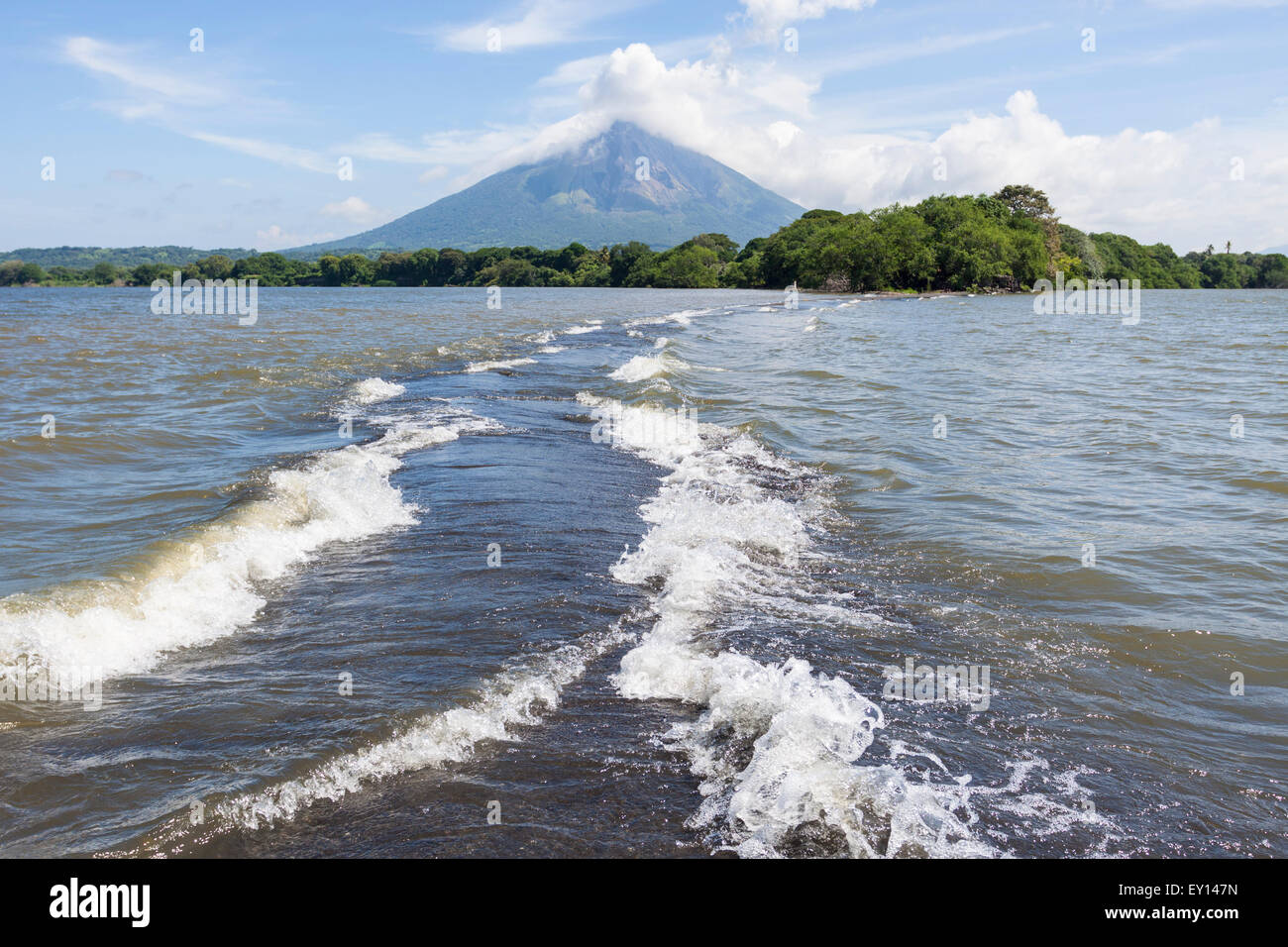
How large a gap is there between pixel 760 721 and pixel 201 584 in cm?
504

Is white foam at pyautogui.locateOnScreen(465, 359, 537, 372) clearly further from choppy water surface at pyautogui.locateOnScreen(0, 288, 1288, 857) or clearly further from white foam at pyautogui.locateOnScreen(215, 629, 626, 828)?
white foam at pyautogui.locateOnScreen(215, 629, 626, 828)

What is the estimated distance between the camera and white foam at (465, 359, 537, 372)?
2234cm

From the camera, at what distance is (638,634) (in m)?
5.95

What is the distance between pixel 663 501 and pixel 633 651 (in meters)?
4.30

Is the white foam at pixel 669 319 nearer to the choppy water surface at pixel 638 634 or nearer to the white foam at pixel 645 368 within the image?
the white foam at pixel 645 368

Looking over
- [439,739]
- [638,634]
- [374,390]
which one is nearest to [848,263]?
[374,390]

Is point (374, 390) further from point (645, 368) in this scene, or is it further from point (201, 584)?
point (201, 584)

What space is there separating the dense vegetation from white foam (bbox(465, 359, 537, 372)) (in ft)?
284

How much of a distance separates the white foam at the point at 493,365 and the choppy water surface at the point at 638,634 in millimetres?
7658

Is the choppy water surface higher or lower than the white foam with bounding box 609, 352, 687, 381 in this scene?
lower

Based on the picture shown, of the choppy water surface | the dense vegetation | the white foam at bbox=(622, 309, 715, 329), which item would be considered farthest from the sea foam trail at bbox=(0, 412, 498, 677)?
the dense vegetation

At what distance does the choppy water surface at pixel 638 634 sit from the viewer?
386 cm
